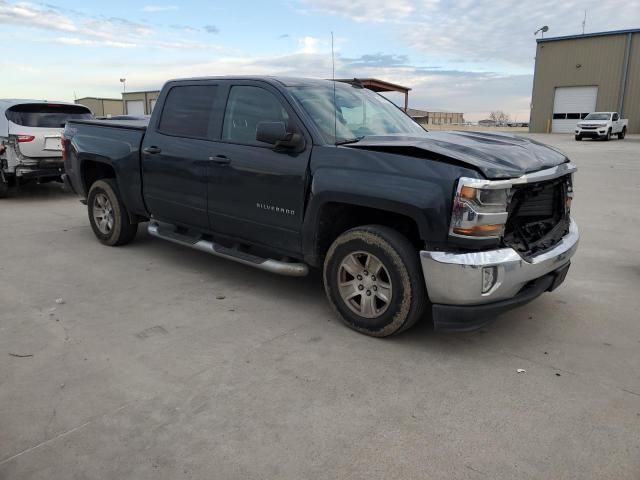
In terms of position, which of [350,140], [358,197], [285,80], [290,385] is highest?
[285,80]

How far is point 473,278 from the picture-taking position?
3.33 metres

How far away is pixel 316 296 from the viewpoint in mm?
4844

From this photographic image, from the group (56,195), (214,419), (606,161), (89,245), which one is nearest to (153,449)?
(214,419)

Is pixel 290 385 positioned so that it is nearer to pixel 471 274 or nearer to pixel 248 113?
pixel 471 274

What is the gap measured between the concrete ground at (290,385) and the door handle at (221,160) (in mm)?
1183

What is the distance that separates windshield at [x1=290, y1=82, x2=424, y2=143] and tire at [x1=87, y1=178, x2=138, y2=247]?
9.34ft

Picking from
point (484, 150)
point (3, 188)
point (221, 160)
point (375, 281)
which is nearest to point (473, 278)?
point (375, 281)

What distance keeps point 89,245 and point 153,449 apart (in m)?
4.54

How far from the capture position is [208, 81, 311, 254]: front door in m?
4.20

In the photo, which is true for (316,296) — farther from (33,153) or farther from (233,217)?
(33,153)

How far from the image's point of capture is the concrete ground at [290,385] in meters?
2.58

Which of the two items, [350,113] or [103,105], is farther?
[103,105]

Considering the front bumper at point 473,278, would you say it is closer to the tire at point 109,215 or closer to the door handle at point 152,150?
the door handle at point 152,150

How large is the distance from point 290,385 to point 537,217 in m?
2.24
